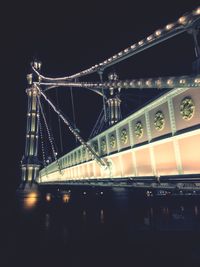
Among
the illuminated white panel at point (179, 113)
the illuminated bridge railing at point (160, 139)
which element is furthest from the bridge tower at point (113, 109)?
the illuminated white panel at point (179, 113)

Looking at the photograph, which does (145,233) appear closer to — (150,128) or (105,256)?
(105,256)

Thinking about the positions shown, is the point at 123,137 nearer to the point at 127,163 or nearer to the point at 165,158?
the point at 127,163

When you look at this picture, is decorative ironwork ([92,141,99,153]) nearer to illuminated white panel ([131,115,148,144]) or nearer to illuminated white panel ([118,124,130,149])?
illuminated white panel ([118,124,130,149])

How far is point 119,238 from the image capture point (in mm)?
6586

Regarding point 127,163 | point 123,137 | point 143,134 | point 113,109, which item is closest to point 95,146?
point 123,137

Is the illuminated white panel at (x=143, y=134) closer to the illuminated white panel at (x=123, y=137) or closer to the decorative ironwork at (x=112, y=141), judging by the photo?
the illuminated white panel at (x=123, y=137)

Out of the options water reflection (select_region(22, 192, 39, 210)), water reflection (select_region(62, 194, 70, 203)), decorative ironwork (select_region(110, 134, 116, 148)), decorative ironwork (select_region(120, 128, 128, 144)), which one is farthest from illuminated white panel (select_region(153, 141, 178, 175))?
water reflection (select_region(22, 192, 39, 210))

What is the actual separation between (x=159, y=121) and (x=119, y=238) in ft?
21.2

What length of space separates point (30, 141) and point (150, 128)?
36.4 meters

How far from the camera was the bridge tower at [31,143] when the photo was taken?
39263 mm

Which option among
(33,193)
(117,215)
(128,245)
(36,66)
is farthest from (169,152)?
(36,66)

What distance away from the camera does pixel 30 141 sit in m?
44.6

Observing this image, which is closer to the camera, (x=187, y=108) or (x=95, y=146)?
(x=187, y=108)

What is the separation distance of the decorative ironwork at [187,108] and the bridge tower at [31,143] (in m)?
33.7
